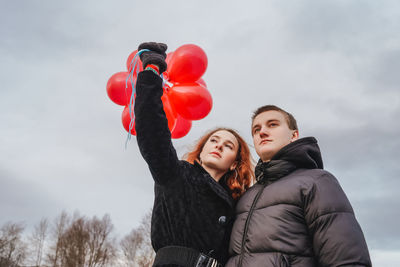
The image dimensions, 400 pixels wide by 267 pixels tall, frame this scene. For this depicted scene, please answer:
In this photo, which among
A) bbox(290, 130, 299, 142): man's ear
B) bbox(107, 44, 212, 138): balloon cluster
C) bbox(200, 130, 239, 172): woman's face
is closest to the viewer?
bbox(290, 130, 299, 142): man's ear

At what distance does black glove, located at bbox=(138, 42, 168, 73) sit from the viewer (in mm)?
2496

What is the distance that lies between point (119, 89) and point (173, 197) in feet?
5.39

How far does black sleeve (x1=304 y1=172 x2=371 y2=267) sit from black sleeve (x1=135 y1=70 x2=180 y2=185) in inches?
41.9

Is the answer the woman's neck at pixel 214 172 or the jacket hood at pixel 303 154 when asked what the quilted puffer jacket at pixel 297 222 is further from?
the woman's neck at pixel 214 172

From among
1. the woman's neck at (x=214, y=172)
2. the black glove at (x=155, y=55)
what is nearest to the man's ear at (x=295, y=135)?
the woman's neck at (x=214, y=172)

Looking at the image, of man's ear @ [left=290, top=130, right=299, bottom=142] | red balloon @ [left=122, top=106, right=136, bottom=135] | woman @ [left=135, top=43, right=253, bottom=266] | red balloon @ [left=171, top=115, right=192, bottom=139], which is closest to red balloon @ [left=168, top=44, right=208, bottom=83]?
red balloon @ [left=171, top=115, right=192, bottom=139]

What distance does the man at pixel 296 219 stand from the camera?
1.93m

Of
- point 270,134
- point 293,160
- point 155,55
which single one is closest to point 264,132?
point 270,134

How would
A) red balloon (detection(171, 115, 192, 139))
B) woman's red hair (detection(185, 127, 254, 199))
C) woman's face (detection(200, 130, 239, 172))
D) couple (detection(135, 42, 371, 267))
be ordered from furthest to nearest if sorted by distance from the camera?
red balloon (detection(171, 115, 192, 139))
woman's red hair (detection(185, 127, 254, 199))
woman's face (detection(200, 130, 239, 172))
couple (detection(135, 42, 371, 267))

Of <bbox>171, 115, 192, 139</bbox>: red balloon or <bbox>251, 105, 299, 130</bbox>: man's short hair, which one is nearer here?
<bbox>251, 105, 299, 130</bbox>: man's short hair

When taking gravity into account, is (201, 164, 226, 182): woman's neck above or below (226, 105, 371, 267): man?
above

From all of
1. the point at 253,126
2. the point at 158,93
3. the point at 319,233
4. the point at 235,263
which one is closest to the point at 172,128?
the point at 253,126

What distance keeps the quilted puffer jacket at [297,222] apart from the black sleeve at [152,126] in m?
0.76

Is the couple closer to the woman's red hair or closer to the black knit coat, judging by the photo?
the black knit coat
